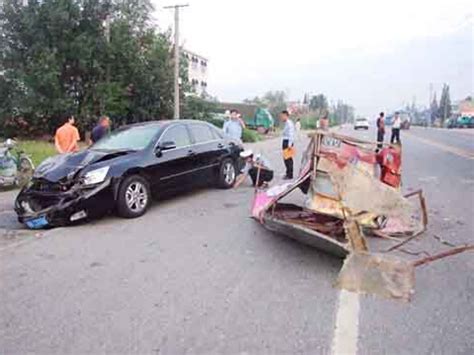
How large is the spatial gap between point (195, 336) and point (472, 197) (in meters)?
7.70

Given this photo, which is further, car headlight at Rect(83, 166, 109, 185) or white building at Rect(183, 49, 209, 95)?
white building at Rect(183, 49, 209, 95)

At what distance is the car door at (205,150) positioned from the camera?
960cm

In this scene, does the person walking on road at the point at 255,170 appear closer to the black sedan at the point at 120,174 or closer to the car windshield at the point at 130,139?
the black sedan at the point at 120,174

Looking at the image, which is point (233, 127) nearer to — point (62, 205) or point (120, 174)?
point (120, 174)

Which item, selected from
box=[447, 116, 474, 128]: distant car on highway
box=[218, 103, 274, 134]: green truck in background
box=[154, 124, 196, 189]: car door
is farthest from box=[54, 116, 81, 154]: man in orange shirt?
box=[447, 116, 474, 128]: distant car on highway

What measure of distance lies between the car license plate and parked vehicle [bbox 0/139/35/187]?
3.60m

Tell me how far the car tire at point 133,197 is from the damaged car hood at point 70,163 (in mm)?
494

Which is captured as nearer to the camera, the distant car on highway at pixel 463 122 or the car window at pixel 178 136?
the car window at pixel 178 136

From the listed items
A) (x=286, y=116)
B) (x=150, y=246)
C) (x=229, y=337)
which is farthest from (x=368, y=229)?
(x=286, y=116)

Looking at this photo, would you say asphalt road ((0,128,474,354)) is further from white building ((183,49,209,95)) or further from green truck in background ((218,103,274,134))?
white building ((183,49,209,95))

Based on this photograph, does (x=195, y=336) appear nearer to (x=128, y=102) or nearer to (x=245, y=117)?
(x=128, y=102)

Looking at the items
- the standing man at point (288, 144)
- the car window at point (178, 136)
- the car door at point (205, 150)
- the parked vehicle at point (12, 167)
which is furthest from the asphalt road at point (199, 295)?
the standing man at point (288, 144)

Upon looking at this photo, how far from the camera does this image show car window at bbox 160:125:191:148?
350 inches

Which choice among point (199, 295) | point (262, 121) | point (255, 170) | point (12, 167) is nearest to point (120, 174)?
point (199, 295)
